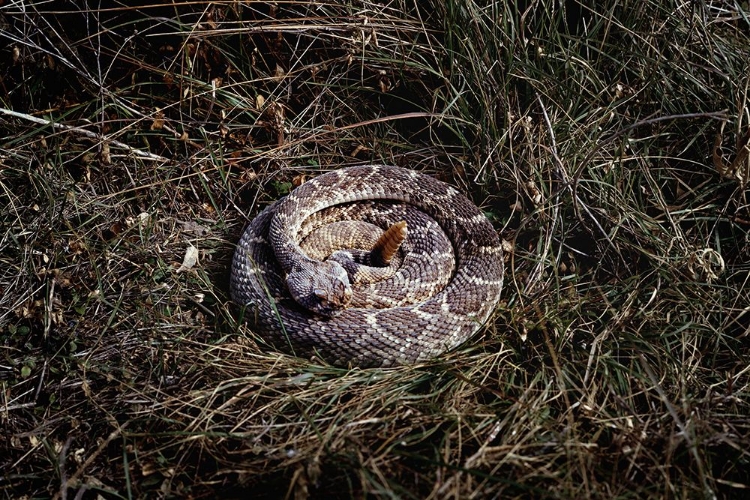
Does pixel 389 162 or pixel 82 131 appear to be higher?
pixel 82 131

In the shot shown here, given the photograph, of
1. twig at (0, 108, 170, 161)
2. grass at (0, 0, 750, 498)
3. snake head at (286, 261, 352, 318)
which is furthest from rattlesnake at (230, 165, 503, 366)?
twig at (0, 108, 170, 161)

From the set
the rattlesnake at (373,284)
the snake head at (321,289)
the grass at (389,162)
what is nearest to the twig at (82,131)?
the grass at (389,162)

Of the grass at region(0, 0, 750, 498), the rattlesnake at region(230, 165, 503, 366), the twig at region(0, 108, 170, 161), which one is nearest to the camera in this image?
the grass at region(0, 0, 750, 498)

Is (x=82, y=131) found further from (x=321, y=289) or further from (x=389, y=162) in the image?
(x=389, y=162)

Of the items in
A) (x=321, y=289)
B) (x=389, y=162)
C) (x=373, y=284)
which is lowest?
(x=373, y=284)

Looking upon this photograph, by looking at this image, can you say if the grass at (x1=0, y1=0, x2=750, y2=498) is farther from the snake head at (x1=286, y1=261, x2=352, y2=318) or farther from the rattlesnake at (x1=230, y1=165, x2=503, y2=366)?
the snake head at (x1=286, y1=261, x2=352, y2=318)

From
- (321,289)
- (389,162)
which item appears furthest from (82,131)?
(389,162)
